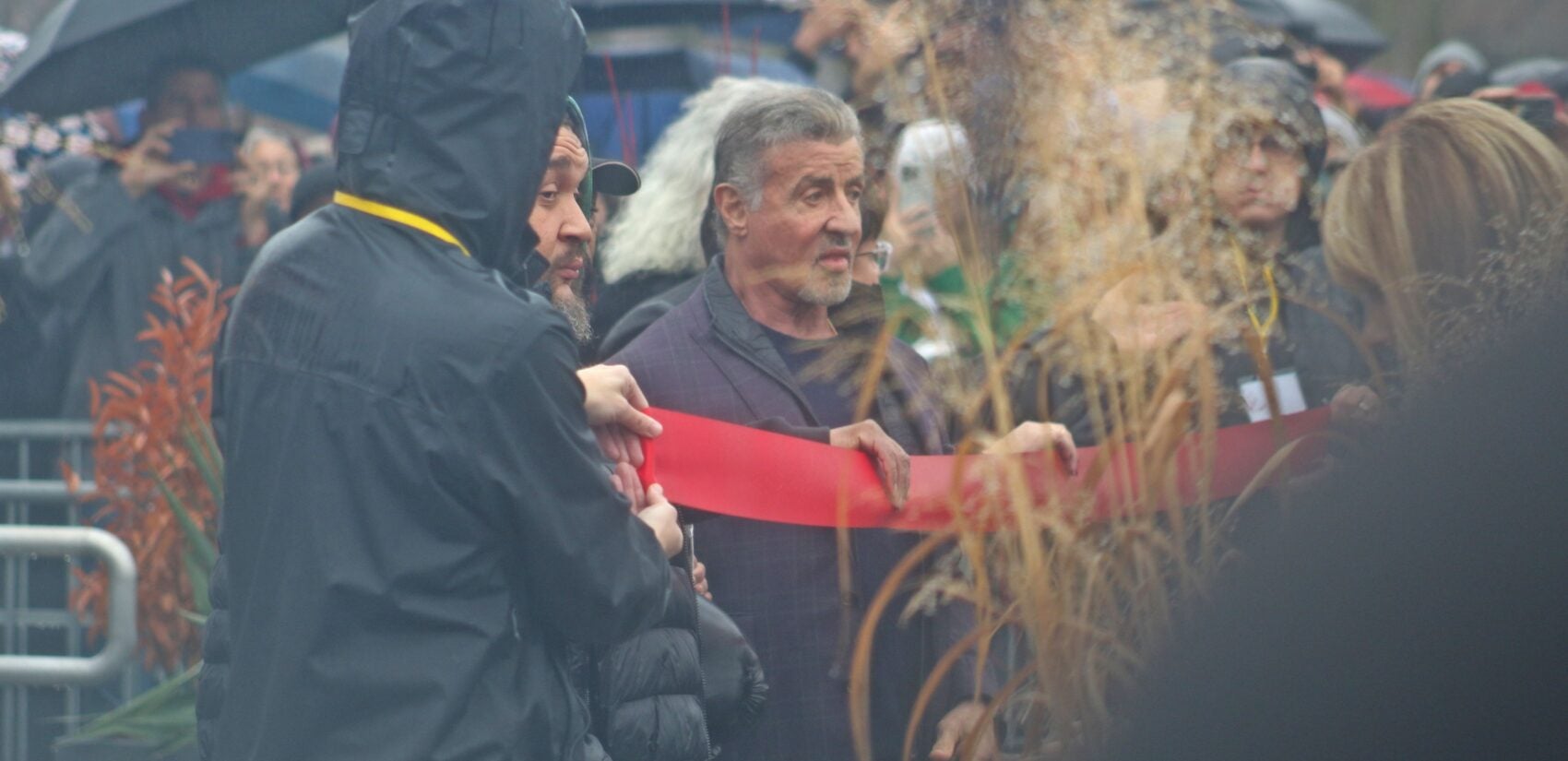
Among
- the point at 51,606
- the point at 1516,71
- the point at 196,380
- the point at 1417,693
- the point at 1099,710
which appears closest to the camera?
the point at 1417,693

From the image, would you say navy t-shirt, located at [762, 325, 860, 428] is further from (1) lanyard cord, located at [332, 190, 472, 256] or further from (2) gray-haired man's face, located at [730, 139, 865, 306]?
(1) lanyard cord, located at [332, 190, 472, 256]

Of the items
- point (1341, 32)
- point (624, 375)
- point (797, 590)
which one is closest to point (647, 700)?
point (624, 375)

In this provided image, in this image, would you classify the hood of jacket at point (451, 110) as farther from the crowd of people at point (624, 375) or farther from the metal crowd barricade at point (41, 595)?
the metal crowd barricade at point (41, 595)

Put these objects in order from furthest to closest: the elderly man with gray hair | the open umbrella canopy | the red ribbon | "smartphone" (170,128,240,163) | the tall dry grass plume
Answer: the open umbrella canopy < "smartphone" (170,128,240,163) < the elderly man with gray hair < the red ribbon < the tall dry grass plume

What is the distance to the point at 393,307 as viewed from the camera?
8.08ft

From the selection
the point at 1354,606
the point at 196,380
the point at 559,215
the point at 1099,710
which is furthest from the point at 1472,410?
the point at 196,380

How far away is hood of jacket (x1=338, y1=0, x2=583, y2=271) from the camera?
8.36 ft

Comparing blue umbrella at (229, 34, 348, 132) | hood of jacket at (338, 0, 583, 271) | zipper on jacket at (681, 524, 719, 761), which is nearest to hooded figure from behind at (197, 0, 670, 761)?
hood of jacket at (338, 0, 583, 271)

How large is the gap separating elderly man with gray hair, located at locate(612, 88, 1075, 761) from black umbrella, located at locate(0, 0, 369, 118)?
3.83 meters

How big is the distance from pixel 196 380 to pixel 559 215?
2.69m

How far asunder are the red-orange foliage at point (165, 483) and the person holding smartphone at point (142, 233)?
4.73 ft

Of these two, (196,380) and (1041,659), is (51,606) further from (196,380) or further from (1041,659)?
(1041,659)

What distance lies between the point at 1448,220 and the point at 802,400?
1192 millimetres

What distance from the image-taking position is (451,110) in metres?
2.55
